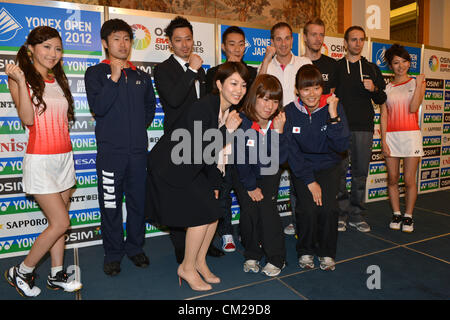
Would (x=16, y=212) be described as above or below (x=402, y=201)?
above

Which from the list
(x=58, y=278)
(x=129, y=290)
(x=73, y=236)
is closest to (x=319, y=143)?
(x=129, y=290)

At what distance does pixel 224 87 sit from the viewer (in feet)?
7.90

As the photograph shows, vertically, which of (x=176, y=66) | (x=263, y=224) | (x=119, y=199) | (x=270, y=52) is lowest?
(x=263, y=224)

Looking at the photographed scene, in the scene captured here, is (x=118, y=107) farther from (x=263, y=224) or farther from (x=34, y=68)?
(x=263, y=224)

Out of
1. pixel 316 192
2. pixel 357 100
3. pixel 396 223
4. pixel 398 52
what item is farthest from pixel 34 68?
pixel 396 223

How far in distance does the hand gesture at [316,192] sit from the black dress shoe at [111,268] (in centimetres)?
168

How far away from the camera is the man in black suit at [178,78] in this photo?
2.75 meters

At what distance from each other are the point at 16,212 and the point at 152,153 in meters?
1.72

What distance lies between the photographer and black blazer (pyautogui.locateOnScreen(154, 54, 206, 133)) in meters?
2.73

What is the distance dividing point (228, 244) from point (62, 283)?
4.71 feet

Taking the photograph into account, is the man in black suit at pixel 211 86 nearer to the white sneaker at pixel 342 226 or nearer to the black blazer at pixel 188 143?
the black blazer at pixel 188 143

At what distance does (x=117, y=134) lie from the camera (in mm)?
2709

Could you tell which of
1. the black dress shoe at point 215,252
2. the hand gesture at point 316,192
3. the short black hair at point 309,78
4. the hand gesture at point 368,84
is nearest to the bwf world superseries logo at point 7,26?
the short black hair at point 309,78
